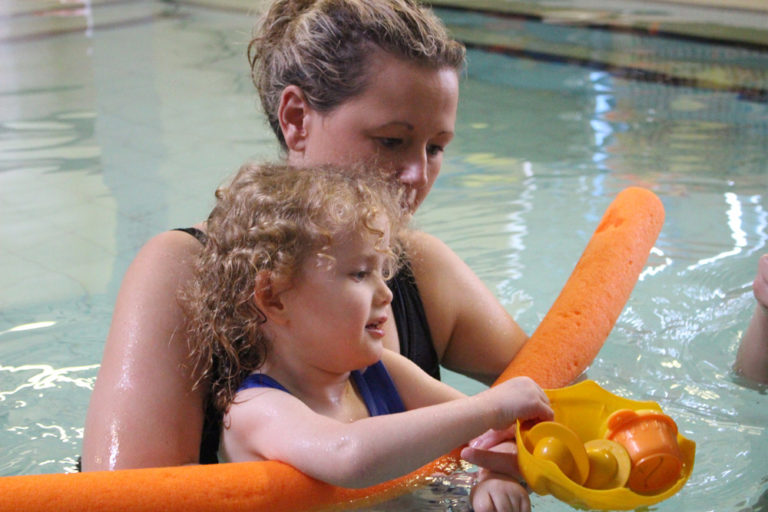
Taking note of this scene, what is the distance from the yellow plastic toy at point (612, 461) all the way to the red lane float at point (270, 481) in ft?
0.68

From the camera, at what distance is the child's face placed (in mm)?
1683

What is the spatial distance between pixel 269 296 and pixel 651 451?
71 centimetres

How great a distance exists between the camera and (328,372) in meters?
1.75

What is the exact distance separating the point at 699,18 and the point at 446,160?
4.87 meters

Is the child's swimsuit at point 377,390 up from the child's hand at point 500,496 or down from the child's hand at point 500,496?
up

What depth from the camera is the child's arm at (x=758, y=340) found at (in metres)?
2.25

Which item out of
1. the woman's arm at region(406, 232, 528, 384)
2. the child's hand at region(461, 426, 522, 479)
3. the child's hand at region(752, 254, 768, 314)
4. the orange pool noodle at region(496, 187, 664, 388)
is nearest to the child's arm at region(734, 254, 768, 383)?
the child's hand at region(752, 254, 768, 314)

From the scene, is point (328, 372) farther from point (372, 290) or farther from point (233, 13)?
point (233, 13)

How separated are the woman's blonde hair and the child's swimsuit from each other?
0.54m

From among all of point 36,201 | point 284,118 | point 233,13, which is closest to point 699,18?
point 233,13

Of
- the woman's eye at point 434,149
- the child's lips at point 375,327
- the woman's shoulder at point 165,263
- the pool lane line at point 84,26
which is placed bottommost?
the pool lane line at point 84,26

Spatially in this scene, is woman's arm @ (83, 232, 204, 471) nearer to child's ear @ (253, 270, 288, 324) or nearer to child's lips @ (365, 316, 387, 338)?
child's ear @ (253, 270, 288, 324)

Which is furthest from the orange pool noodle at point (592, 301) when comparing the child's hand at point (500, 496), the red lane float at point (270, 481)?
the child's hand at point (500, 496)

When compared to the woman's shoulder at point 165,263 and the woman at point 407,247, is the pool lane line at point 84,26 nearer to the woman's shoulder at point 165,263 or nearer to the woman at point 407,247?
the woman at point 407,247
